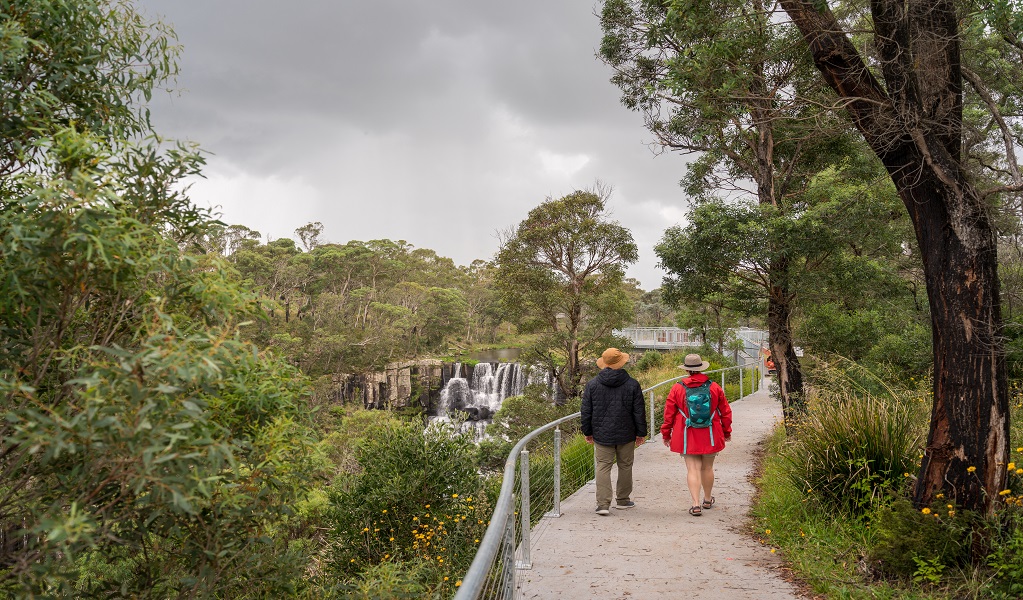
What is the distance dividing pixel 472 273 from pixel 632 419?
177ft

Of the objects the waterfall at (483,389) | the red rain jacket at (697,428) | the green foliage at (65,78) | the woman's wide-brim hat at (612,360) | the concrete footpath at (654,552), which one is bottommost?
the waterfall at (483,389)

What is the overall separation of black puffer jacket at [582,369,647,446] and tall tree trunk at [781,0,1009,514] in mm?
2263

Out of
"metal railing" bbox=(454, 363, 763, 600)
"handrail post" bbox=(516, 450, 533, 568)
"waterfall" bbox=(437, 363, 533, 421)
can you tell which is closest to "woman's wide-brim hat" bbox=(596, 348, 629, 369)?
"metal railing" bbox=(454, 363, 763, 600)

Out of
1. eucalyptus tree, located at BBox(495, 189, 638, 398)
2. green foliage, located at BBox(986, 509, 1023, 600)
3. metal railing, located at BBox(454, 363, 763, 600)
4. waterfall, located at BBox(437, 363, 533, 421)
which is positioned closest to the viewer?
metal railing, located at BBox(454, 363, 763, 600)

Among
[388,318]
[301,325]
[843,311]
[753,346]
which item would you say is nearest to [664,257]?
[843,311]

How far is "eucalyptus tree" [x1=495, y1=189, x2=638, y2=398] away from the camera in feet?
66.4

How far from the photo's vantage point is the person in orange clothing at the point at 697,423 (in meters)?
5.90

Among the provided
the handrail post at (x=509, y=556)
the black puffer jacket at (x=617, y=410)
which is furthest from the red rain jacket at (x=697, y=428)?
the handrail post at (x=509, y=556)

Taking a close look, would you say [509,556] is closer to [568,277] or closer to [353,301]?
[568,277]

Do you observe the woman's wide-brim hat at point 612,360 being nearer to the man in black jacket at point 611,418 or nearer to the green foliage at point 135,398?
the man in black jacket at point 611,418

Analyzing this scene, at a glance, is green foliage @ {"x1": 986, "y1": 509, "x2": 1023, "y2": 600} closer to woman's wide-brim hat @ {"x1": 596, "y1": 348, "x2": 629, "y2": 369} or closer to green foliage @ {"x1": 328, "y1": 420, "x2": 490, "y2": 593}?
woman's wide-brim hat @ {"x1": 596, "y1": 348, "x2": 629, "y2": 369}

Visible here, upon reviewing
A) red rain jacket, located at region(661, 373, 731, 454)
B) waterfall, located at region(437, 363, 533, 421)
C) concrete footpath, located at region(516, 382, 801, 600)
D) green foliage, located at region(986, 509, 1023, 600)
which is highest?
red rain jacket, located at region(661, 373, 731, 454)

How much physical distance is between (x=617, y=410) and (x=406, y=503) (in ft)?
8.18

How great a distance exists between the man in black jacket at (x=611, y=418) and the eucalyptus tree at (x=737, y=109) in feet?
8.10
